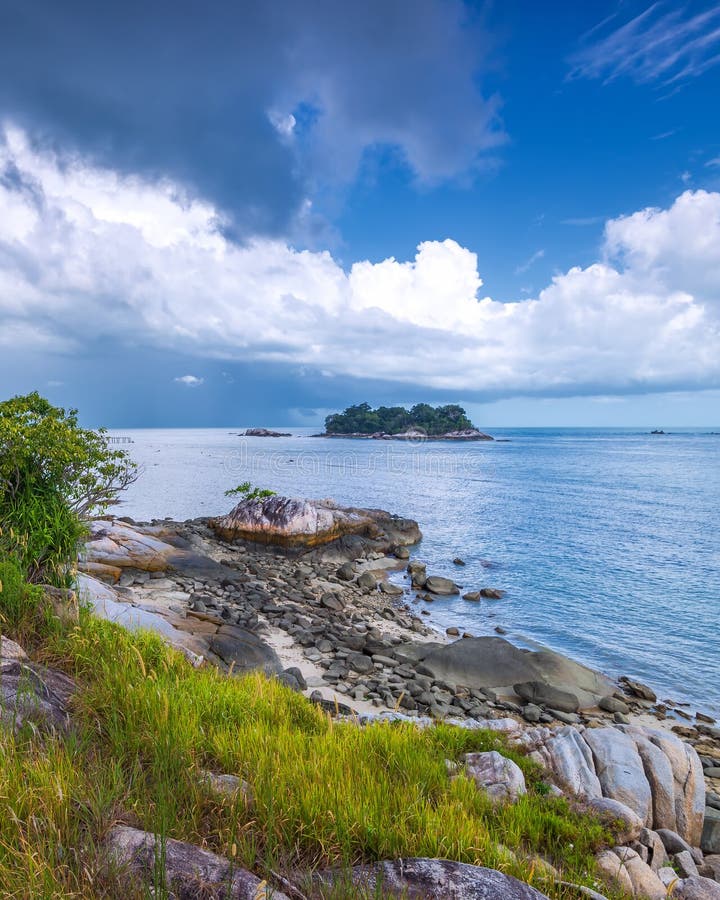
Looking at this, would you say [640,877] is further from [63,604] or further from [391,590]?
[391,590]

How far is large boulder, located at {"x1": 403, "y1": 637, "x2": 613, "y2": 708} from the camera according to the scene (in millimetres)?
13901

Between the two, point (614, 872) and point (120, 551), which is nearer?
point (614, 872)

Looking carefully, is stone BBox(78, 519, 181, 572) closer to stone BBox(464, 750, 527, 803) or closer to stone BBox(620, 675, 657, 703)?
stone BBox(464, 750, 527, 803)

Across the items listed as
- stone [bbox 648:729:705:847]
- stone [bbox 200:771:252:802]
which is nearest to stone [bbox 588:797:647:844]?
stone [bbox 648:729:705:847]

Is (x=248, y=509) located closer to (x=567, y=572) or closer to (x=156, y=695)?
(x=567, y=572)

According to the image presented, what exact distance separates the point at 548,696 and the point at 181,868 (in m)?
12.5

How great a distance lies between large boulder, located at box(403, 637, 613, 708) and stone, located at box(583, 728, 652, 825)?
6450 millimetres

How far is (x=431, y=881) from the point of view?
3.26 meters

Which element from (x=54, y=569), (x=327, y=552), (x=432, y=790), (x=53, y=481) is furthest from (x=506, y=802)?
(x=327, y=552)

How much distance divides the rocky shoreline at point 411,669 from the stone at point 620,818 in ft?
0.08

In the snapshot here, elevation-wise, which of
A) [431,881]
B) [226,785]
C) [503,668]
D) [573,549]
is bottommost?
→ [573,549]

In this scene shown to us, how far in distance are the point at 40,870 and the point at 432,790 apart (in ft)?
10.8

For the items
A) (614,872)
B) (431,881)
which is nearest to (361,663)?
(614,872)

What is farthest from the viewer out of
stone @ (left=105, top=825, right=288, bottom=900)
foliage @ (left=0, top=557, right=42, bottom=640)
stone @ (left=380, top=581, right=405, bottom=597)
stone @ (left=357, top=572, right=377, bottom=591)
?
stone @ (left=357, top=572, right=377, bottom=591)
